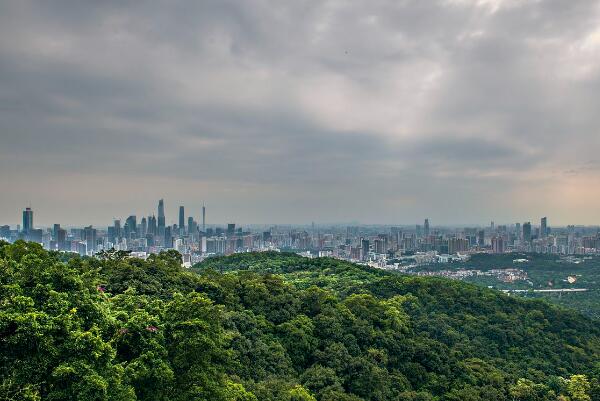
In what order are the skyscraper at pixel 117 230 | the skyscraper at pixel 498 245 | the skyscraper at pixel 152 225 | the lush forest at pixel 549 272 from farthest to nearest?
1. the skyscraper at pixel 152 225
2. the skyscraper at pixel 498 245
3. the skyscraper at pixel 117 230
4. the lush forest at pixel 549 272

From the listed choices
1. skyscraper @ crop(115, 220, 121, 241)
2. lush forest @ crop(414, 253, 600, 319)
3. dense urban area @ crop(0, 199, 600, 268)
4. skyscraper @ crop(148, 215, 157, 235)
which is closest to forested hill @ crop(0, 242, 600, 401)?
lush forest @ crop(414, 253, 600, 319)

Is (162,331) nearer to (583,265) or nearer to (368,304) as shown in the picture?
(368,304)

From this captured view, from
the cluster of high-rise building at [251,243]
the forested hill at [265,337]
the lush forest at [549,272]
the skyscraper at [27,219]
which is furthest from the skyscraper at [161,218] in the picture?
the forested hill at [265,337]

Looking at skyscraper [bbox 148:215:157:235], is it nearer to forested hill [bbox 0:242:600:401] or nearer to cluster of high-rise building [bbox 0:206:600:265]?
cluster of high-rise building [bbox 0:206:600:265]

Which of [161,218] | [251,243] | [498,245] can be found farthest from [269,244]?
[498,245]

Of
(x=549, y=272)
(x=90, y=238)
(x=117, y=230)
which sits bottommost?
(x=549, y=272)

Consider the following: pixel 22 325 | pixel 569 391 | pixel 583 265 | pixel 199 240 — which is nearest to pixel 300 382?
pixel 22 325

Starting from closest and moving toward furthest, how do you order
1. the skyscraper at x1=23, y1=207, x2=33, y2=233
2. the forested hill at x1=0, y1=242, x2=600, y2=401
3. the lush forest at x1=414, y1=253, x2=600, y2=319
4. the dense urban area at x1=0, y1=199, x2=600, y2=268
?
1. the forested hill at x1=0, y1=242, x2=600, y2=401
2. the lush forest at x1=414, y1=253, x2=600, y2=319
3. the skyscraper at x1=23, y1=207, x2=33, y2=233
4. the dense urban area at x1=0, y1=199, x2=600, y2=268

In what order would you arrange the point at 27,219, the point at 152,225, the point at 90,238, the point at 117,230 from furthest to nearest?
the point at 152,225 → the point at 117,230 → the point at 90,238 → the point at 27,219

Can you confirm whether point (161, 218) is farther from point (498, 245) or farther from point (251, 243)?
point (498, 245)

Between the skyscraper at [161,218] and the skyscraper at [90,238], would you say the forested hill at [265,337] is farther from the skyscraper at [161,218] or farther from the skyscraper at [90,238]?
the skyscraper at [161,218]
